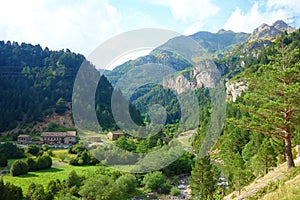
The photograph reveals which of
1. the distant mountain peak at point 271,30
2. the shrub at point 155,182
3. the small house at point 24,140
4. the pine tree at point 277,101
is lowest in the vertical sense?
the shrub at point 155,182

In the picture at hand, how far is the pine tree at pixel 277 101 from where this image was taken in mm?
11914

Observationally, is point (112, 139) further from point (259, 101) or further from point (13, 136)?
point (13, 136)

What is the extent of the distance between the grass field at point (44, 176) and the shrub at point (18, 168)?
585 millimetres

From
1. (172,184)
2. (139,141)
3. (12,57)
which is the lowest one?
(172,184)

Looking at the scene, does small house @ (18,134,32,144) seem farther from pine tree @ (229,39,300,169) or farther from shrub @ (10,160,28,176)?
pine tree @ (229,39,300,169)

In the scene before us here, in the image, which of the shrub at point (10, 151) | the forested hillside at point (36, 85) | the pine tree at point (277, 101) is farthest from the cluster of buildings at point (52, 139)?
the pine tree at point (277, 101)

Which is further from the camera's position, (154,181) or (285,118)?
(154,181)

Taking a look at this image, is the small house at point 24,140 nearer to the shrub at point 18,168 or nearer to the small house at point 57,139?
the small house at point 57,139

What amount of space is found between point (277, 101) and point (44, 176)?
26017mm

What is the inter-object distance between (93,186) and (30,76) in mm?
77040

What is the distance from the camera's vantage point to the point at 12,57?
10112cm

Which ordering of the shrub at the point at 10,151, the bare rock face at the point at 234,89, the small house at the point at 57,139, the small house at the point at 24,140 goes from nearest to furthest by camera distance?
the shrub at the point at 10,151 < the small house at the point at 24,140 < the small house at the point at 57,139 < the bare rock face at the point at 234,89

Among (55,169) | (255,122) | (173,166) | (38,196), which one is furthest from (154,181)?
(255,122)

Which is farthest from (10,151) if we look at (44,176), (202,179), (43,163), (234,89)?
(234,89)
